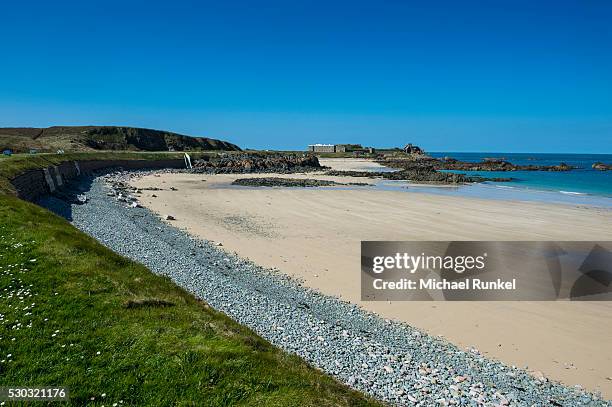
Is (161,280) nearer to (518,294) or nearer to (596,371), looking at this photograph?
(596,371)

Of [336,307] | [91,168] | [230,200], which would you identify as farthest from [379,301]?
[91,168]

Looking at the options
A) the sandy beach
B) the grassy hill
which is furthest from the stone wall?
the grassy hill

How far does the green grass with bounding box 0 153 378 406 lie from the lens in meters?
5.53

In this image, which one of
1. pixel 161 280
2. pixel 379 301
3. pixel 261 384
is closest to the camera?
pixel 261 384

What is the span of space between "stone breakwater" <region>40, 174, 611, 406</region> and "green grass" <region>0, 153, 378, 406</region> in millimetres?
1467

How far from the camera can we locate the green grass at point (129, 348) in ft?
18.1

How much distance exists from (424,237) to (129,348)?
17.5 meters

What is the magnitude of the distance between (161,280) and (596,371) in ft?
33.5

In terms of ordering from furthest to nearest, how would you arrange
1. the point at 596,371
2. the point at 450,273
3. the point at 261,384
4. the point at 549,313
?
1. the point at 450,273
2. the point at 549,313
3. the point at 596,371
4. the point at 261,384

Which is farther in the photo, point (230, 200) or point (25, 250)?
point (230, 200)

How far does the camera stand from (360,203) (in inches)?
1423

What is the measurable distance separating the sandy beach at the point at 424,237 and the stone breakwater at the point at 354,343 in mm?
806

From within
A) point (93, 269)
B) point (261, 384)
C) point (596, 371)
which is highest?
point (93, 269)

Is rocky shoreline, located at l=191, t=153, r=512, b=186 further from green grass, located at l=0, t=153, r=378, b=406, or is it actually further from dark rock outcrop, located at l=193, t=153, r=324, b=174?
green grass, located at l=0, t=153, r=378, b=406
